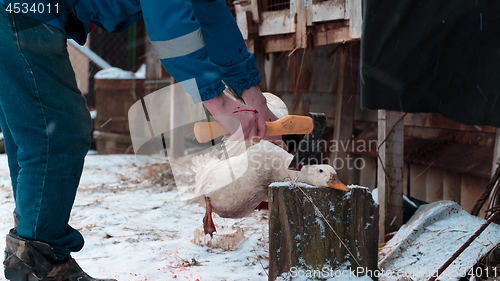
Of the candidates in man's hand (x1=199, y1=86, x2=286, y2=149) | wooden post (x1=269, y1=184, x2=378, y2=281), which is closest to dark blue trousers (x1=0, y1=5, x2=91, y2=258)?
man's hand (x1=199, y1=86, x2=286, y2=149)

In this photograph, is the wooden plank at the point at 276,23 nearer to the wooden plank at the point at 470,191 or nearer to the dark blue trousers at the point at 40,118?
the wooden plank at the point at 470,191

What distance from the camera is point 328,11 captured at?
11.0 ft

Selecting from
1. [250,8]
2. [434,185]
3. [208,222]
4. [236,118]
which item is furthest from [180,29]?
[434,185]

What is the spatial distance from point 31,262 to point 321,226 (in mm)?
1313

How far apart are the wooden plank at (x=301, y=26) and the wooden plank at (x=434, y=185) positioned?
185cm

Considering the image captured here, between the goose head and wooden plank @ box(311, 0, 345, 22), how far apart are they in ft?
5.89

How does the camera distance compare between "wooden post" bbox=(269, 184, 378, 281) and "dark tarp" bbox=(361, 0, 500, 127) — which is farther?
"dark tarp" bbox=(361, 0, 500, 127)

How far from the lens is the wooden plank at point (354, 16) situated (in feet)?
10.0

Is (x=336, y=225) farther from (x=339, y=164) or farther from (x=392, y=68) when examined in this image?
(x=339, y=164)

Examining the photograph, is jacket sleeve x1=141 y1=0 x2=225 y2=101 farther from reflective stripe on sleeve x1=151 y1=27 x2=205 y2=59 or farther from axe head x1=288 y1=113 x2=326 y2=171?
axe head x1=288 y1=113 x2=326 y2=171

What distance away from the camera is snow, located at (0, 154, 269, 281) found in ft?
7.39

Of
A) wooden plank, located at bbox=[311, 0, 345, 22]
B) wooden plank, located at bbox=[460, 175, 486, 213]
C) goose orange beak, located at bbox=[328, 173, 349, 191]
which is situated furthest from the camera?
wooden plank, located at bbox=[460, 175, 486, 213]

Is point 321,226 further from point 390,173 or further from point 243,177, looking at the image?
point 390,173

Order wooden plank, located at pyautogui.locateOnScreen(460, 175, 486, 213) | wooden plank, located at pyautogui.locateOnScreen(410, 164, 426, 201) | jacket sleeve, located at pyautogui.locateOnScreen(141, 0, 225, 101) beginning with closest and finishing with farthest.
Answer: jacket sleeve, located at pyautogui.locateOnScreen(141, 0, 225, 101) < wooden plank, located at pyautogui.locateOnScreen(460, 175, 486, 213) < wooden plank, located at pyautogui.locateOnScreen(410, 164, 426, 201)
